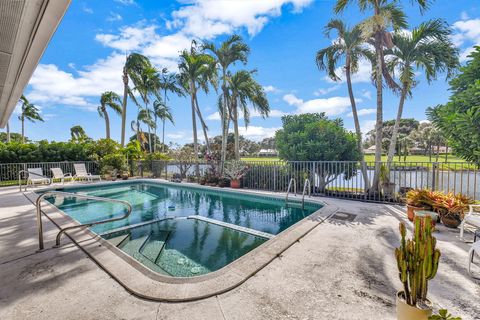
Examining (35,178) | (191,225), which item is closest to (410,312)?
(191,225)

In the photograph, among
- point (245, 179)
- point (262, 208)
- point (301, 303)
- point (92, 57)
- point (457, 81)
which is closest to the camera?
point (301, 303)

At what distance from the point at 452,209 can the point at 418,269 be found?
396cm

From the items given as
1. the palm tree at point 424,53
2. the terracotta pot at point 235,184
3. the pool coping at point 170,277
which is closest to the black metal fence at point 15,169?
the terracotta pot at point 235,184

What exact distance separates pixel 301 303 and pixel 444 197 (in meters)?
4.61

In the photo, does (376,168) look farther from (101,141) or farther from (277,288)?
(101,141)

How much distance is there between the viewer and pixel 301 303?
2.08m

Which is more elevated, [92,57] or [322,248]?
[92,57]

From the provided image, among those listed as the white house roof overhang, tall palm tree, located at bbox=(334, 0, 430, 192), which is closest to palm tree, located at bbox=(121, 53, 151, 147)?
the white house roof overhang

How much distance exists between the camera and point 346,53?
29.1 feet

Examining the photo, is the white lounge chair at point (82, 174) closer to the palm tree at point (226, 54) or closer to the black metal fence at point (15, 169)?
Answer: the black metal fence at point (15, 169)

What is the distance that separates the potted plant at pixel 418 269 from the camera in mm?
1583

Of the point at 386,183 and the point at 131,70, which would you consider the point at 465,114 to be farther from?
the point at 131,70

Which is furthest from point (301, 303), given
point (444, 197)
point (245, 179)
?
point (245, 179)

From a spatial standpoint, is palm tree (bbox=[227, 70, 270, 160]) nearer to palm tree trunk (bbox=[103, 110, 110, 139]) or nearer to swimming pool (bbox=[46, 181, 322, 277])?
swimming pool (bbox=[46, 181, 322, 277])
